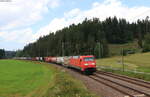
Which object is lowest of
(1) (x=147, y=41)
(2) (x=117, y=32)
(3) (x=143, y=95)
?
(3) (x=143, y=95)

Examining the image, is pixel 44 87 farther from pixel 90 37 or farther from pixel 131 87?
pixel 90 37

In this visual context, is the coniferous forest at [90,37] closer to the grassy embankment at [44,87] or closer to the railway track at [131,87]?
the grassy embankment at [44,87]

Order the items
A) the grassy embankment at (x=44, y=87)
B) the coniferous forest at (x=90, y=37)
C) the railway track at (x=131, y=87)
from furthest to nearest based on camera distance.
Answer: the coniferous forest at (x=90, y=37) → the railway track at (x=131, y=87) → the grassy embankment at (x=44, y=87)

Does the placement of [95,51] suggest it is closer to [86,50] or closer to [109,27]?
[86,50]

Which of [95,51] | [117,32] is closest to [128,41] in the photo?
[117,32]

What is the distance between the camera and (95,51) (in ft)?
352

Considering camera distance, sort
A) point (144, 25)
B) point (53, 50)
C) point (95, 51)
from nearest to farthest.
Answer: point (95, 51) < point (53, 50) < point (144, 25)

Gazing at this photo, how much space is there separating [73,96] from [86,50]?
105 metres

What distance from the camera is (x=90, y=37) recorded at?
121 m

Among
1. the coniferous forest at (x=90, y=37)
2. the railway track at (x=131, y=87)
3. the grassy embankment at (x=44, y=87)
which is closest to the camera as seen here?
the grassy embankment at (x=44, y=87)

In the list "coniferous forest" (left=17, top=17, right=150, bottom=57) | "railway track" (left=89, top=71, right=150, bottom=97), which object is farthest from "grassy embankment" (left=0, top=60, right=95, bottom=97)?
"coniferous forest" (left=17, top=17, right=150, bottom=57)

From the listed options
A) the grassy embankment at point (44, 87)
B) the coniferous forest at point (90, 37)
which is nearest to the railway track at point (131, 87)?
the grassy embankment at point (44, 87)

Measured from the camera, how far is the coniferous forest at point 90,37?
118 metres

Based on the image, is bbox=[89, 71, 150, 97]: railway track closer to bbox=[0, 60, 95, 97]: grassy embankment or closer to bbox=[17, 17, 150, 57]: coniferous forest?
bbox=[0, 60, 95, 97]: grassy embankment
